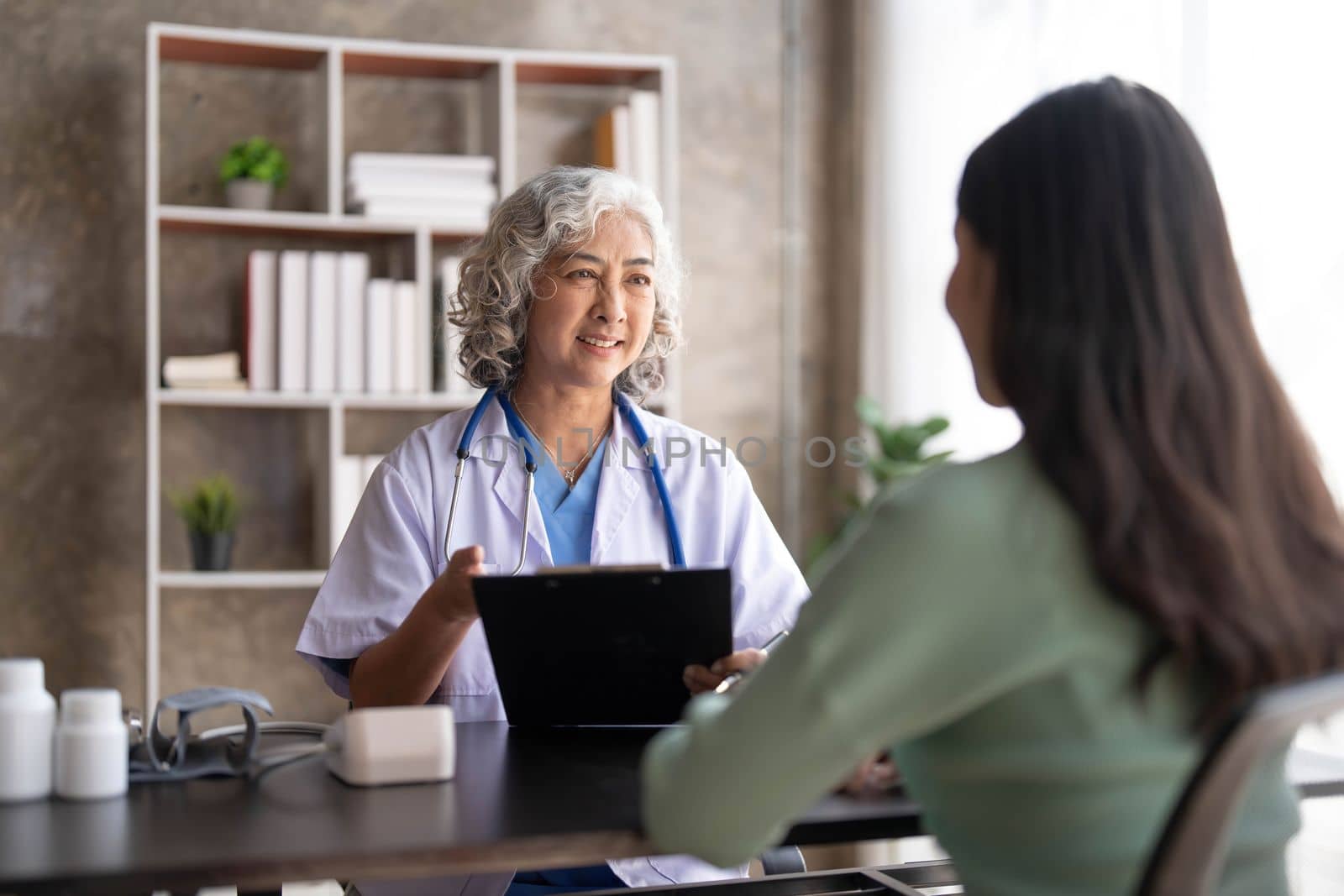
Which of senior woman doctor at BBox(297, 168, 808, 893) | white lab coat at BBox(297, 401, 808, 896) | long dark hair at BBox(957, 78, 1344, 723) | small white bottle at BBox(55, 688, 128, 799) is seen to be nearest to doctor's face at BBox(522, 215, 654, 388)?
Answer: senior woman doctor at BBox(297, 168, 808, 893)

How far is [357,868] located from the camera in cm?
101

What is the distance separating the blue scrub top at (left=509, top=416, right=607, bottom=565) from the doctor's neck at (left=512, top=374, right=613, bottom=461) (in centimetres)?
3

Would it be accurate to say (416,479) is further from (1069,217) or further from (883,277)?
(883,277)

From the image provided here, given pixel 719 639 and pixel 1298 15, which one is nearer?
pixel 719 639

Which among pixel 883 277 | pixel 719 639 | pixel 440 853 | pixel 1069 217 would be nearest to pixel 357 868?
pixel 440 853

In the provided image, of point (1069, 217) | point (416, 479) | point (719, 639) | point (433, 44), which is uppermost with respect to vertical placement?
point (433, 44)

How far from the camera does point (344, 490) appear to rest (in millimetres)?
3297

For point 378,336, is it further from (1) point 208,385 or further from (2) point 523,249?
(2) point 523,249

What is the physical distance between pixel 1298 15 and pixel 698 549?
1.45 m

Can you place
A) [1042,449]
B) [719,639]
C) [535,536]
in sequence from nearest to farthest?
[1042,449] < [719,639] < [535,536]

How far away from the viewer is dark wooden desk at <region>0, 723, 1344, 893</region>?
1.00 metres

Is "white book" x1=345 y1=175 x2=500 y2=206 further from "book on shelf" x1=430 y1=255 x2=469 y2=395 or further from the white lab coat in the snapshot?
the white lab coat

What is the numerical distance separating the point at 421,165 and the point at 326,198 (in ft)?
0.86

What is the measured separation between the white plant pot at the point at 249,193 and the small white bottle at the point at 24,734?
7.57ft
